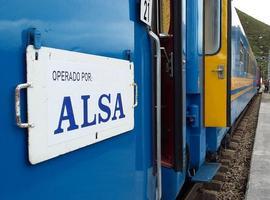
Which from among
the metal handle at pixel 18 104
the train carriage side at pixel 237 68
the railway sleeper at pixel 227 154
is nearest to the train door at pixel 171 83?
the metal handle at pixel 18 104

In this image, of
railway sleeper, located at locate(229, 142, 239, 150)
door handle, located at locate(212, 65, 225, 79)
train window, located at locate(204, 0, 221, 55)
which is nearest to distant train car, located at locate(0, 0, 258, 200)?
door handle, located at locate(212, 65, 225, 79)

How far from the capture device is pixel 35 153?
152 centimetres

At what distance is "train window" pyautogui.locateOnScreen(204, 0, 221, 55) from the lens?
16.9 ft

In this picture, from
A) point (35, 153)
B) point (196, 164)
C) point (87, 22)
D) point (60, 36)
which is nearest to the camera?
point (35, 153)

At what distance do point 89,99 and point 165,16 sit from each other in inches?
58.9

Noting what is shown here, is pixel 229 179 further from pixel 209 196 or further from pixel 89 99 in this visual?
pixel 89 99

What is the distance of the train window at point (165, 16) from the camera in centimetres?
314

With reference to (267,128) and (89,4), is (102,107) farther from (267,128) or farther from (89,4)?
→ (267,128)

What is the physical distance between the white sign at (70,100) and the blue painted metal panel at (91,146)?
0.04m

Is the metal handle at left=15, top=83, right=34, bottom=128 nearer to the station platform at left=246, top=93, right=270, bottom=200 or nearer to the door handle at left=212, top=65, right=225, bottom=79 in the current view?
the door handle at left=212, top=65, right=225, bottom=79

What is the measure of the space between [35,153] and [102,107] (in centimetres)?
54

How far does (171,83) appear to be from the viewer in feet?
10.6

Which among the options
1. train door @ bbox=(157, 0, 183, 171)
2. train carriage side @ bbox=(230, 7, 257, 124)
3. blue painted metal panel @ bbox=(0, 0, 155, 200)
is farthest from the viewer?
train carriage side @ bbox=(230, 7, 257, 124)

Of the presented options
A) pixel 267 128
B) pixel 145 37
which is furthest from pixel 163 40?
pixel 267 128
